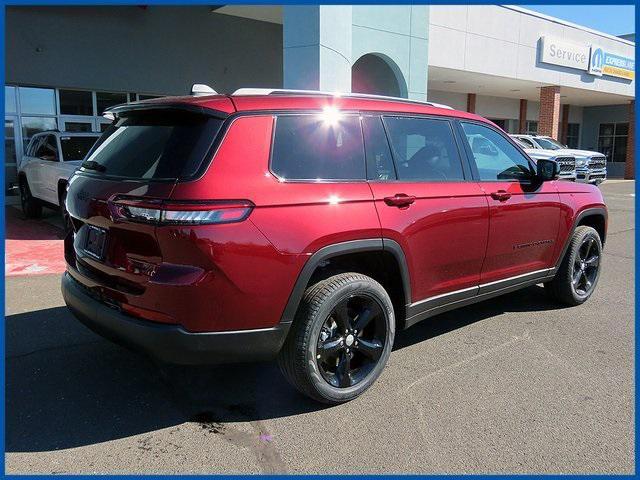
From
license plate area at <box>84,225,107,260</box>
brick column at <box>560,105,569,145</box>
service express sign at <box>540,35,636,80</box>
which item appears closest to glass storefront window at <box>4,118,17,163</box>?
license plate area at <box>84,225,107,260</box>

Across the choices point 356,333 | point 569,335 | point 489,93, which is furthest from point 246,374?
point 489,93

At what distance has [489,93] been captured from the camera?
80.8 ft

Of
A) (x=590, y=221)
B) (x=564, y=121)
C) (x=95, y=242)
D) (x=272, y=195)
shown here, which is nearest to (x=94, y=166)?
(x=95, y=242)

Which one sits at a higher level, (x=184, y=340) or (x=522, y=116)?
(x=522, y=116)

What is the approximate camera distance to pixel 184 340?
281 cm

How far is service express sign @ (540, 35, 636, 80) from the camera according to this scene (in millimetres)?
20719

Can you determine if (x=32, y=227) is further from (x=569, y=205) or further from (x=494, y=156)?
(x=569, y=205)

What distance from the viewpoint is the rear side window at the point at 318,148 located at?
313 centimetres

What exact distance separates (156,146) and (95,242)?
0.69 m

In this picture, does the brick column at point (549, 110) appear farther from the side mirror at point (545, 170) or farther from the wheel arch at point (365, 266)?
the wheel arch at point (365, 266)

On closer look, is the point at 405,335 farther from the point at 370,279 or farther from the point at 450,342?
the point at 370,279

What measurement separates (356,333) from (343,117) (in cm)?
139

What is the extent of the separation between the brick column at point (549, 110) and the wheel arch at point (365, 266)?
2113cm

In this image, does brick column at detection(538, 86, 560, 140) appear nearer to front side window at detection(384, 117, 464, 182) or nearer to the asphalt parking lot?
the asphalt parking lot
